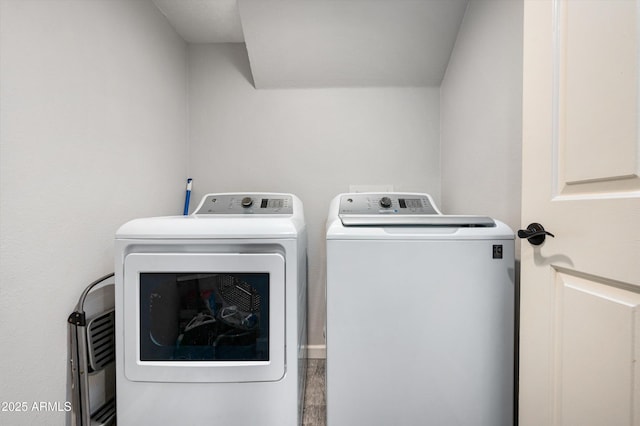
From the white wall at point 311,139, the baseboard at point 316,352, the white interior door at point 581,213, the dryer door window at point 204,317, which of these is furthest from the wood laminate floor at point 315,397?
the white interior door at point 581,213

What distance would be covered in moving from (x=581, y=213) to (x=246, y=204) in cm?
141

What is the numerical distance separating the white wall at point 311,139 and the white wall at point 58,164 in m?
0.50

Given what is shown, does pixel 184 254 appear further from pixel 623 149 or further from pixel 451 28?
pixel 451 28

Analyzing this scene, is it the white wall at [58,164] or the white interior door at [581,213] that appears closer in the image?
the white interior door at [581,213]

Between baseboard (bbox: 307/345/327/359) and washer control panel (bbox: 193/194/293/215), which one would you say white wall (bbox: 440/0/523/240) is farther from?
baseboard (bbox: 307/345/327/359)

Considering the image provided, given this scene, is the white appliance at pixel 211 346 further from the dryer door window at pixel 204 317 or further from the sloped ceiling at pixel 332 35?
the sloped ceiling at pixel 332 35

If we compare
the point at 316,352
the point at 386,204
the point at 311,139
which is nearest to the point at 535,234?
the point at 386,204

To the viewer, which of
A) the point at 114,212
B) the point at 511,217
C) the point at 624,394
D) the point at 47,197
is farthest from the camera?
the point at 114,212

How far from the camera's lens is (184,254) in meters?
1.05

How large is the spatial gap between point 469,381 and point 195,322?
106cm

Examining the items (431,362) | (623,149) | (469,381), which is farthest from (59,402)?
(623,149)

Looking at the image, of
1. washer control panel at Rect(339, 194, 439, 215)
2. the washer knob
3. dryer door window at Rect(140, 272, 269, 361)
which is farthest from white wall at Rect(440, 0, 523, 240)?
dryer door window at Rect(140, 272, 269, 361)

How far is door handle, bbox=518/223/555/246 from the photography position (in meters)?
0.82

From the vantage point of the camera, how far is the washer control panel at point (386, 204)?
1.56 meters
